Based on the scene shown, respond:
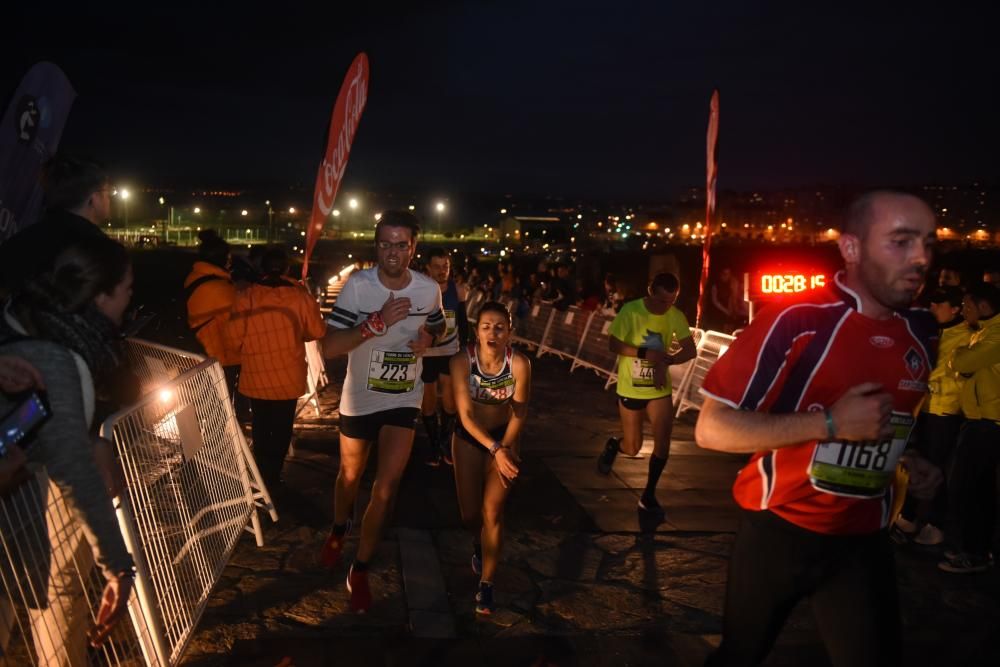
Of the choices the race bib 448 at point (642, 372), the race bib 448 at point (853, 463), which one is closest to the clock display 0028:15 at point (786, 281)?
the race bib 448 at point (642, 372)

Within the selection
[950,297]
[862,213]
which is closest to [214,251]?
[862,213]

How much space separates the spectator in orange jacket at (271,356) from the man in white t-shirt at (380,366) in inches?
47.6

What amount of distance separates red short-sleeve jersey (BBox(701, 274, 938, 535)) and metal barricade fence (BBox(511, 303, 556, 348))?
13.9 meters

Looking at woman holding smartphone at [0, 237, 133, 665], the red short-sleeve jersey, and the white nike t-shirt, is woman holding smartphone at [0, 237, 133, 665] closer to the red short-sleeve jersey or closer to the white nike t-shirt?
the red short-sleeve jersey

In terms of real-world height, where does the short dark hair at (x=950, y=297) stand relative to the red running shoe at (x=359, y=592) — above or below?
above

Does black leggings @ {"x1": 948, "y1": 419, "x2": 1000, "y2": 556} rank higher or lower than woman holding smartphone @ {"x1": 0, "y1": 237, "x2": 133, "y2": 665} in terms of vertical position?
lower

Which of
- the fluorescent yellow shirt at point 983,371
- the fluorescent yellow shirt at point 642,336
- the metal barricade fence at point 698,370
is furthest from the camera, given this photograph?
the metal barricade fence at point 698,370

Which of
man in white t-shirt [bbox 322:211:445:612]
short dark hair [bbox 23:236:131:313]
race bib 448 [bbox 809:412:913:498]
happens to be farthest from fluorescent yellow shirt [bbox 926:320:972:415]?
short dark hair [bbox 23:236:131:313]

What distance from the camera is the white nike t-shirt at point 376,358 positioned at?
5195mm

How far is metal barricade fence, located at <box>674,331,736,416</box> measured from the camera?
11453 millimetres

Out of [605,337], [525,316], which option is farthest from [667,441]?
[525,316]

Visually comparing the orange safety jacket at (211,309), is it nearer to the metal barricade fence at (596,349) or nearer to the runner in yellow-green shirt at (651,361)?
the runner in yellow-green shirt at (651,361)

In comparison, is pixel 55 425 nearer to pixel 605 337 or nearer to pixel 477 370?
pixel 477 370

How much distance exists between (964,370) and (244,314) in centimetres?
541
